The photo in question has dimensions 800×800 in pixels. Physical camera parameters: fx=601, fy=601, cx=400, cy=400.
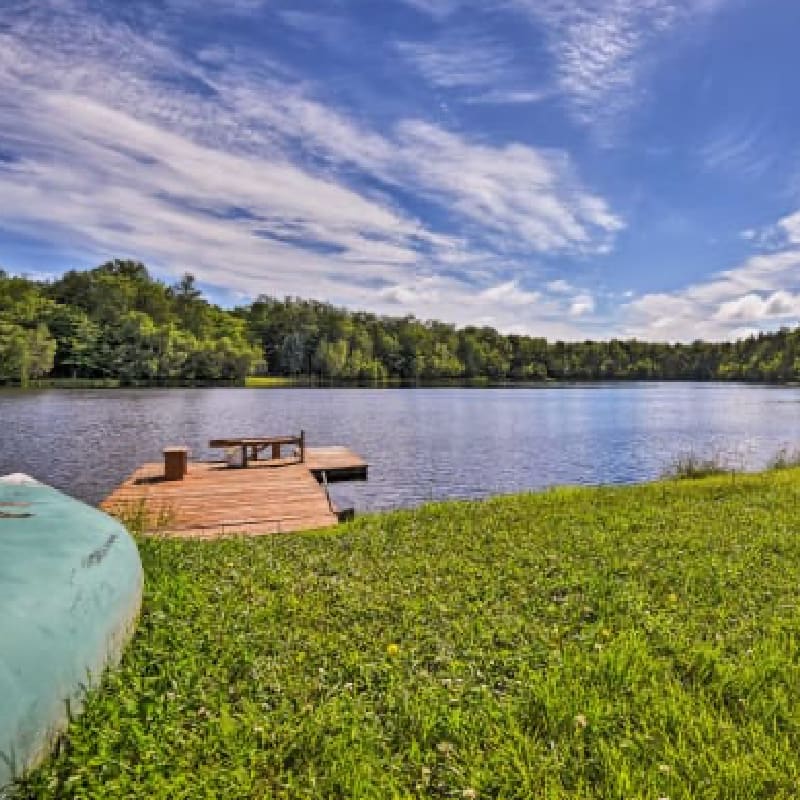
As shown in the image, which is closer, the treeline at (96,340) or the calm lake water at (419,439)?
the calm lake water at (419,439)

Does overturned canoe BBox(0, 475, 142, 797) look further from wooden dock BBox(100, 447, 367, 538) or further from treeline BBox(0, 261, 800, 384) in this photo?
treeline BBox(0, 261, 800, 384)

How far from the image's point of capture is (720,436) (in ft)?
111

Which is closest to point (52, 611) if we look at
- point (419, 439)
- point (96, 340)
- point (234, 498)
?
point (234, 498)

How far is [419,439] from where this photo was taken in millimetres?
30812

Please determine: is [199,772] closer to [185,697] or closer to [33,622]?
[185,697]

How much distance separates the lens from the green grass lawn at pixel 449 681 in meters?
3.04

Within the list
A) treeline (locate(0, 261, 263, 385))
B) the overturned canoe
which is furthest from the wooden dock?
treeline (locate(0, 261, 263, 385))

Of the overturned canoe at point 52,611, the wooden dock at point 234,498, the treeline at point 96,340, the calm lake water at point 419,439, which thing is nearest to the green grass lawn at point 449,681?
the overturned canoe at point 52,611

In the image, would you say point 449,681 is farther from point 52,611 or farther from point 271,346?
point 271,346

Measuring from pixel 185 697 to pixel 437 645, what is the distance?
5.95 feet

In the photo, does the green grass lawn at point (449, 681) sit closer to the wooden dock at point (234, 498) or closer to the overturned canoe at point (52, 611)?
the overturned canoe at point (52, 611)

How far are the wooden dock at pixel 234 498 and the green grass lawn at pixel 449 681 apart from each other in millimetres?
2936

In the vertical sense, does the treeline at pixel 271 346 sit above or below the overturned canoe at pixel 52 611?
above

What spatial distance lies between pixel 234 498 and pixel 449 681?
29.8 feet
